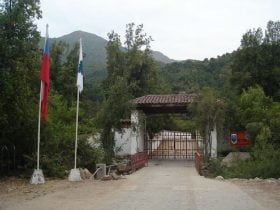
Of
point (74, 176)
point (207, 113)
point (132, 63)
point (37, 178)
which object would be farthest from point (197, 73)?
point (37, 178)

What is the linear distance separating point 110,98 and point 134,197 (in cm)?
1403

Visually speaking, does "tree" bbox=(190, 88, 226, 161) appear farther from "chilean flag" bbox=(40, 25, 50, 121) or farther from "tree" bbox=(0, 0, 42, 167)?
"chilean flag" bbox=(40, 25, 50, 121)

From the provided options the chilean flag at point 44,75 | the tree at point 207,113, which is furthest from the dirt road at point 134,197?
the tree at point 207,113

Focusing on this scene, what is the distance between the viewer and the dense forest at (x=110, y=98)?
15.6 m

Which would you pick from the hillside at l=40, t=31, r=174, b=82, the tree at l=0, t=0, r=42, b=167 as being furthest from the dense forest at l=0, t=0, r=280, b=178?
the hillside at l=40, t=31, r=174, b=82

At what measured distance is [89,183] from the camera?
1648 centimetres

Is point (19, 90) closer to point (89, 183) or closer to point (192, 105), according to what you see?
point (89, 183)

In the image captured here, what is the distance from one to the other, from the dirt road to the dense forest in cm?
327

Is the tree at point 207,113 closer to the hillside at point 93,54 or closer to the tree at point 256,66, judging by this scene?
the tree at point 256,66

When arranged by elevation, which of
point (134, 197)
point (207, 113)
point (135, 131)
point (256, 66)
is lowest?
point (134, 197)

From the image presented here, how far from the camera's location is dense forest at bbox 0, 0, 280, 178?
15.6m

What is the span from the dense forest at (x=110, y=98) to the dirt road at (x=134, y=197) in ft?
10.7

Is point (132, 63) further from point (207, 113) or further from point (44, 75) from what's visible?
point (44, 75)

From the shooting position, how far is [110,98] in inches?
1030
